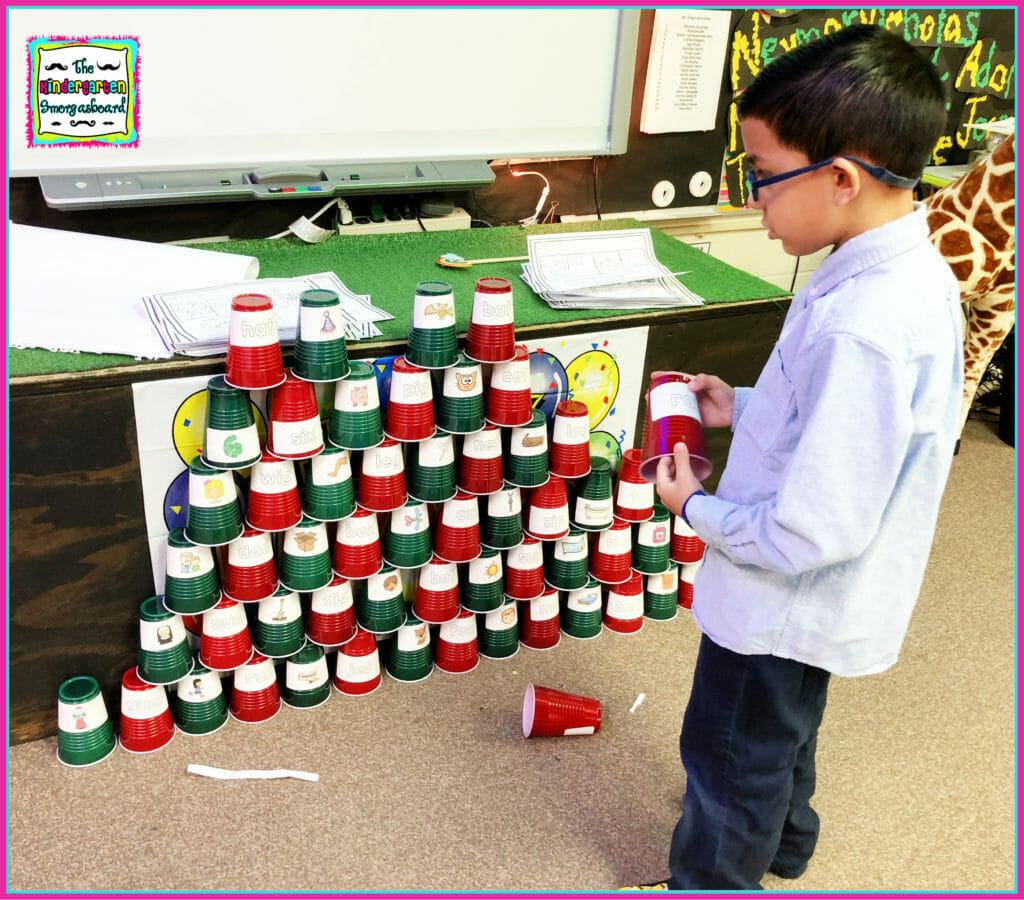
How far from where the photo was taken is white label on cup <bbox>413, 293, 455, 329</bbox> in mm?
1587

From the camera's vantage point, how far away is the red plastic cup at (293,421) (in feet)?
5.05

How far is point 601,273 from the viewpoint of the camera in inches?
77.7

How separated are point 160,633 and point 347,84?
122 cm

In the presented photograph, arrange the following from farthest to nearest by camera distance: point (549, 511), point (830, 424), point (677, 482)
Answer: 1. point (549, 511)
2. point (677, 482)
3. point (830, 424)

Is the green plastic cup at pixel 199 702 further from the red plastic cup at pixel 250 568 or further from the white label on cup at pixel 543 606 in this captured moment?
the white label on cup at pixel 543 606

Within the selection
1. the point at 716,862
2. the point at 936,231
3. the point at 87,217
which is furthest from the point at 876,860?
the point at 87,217

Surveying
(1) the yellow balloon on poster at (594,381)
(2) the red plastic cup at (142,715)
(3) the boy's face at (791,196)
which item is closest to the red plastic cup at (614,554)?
(1) the yellow balloon on poster at (594,381)

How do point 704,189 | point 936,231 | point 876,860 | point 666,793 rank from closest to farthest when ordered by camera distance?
1. point 876,860
2. point 666,793
3. point 936,231
4. point 704,189

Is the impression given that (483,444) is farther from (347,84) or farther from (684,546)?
(347,84)

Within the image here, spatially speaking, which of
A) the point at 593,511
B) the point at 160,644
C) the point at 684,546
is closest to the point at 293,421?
the point at 160,644

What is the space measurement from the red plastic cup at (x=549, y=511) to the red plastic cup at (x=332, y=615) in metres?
0.39

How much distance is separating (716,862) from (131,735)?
1042 mm

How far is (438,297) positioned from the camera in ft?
5.20

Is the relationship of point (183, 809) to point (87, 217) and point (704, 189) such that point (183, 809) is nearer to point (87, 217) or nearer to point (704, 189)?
point (87, 217)
